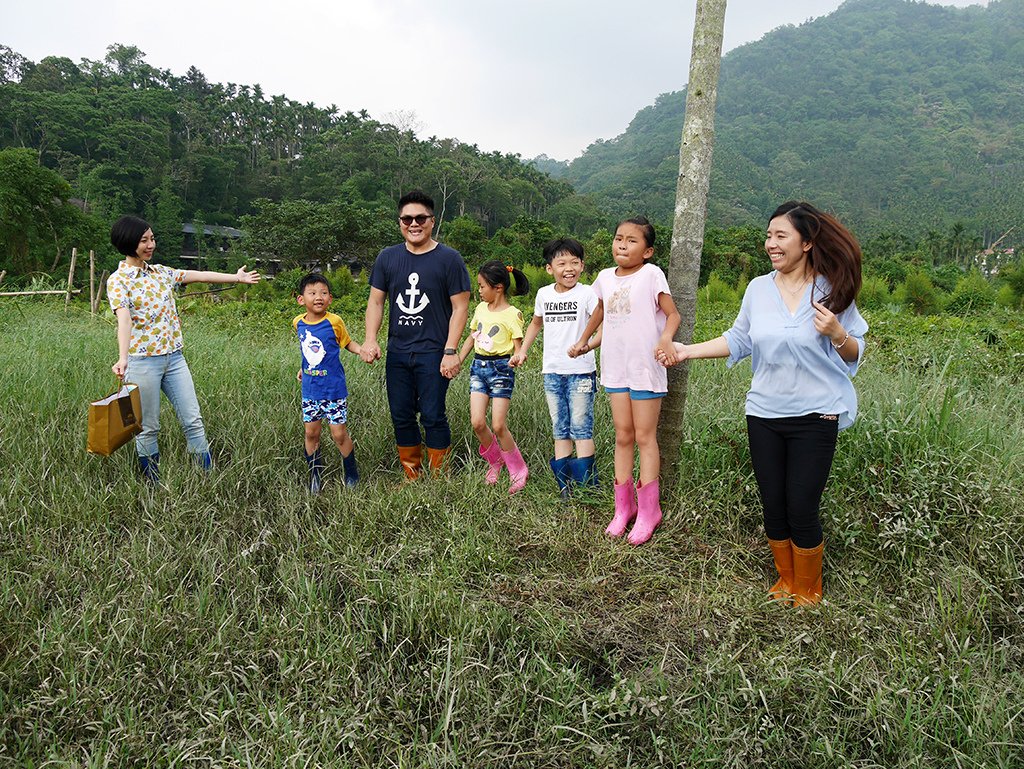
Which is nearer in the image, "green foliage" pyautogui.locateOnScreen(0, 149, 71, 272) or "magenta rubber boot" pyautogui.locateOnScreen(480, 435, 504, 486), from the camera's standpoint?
"magenta rubber boot" pyautogui.locateOnScreen(480, 435, 504, 486)

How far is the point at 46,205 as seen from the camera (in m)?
19.8

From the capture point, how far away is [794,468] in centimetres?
241

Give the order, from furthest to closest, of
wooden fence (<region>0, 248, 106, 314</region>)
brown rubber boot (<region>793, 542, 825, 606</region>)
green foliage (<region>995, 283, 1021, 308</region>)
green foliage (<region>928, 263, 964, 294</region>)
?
Result: green foliage (<region>928, 263, 964, 294</region>)
green foliage (<region>995, 283, 1021, 308</region>)
wooden fence (<region>0, 248, 106, 314</region>)
brown rubber boot (<region>793, 542, 825, 606</region>)

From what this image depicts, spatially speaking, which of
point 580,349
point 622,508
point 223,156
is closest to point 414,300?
point 580,349

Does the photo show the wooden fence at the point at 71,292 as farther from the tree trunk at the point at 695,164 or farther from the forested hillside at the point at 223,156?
the forested hillside at the point at 223,156

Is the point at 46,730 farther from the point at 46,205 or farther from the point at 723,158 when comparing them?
the point at 723,158

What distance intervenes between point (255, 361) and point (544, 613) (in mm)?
4334

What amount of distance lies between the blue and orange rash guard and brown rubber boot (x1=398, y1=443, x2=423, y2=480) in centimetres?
48

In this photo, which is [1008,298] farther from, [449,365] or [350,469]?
[350,469]

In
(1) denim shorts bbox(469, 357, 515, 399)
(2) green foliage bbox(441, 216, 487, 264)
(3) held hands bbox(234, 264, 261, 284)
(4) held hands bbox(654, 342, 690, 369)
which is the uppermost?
(2) green foliage bbox(441, 216, 487, 264)

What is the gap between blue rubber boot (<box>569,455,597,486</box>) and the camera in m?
3.40

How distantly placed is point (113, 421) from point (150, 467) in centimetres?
50

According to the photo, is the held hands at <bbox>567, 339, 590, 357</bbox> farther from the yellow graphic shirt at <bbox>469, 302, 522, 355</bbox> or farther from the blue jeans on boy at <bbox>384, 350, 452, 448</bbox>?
the blue jeans on boy at <bbox>384, 350, 452, 448</bbox>

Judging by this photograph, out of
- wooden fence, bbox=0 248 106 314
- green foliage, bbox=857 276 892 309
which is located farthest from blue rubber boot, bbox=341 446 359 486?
green foliage, bbox=857 276 892 309
